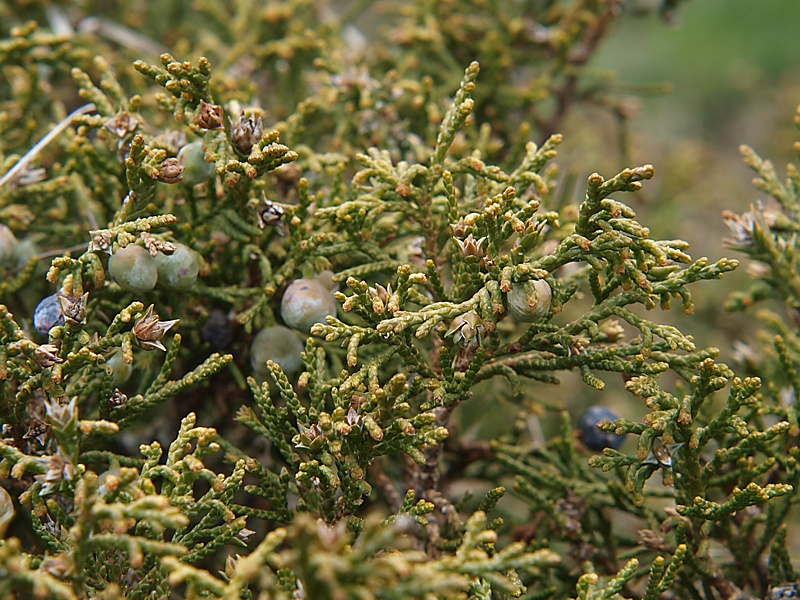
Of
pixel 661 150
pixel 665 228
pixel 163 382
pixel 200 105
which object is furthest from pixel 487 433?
pixel 661 150

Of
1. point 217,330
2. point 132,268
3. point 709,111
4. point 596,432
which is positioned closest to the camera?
point 132,268

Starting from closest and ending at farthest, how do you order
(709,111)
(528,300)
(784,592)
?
(528,300) → (784,592) → (709,111)

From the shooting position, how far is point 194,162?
58.0 inches

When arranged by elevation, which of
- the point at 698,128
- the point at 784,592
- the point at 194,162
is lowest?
the point at 784,592

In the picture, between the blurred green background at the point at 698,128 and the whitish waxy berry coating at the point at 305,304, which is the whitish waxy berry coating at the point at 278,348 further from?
the blurred green background at the point at 698,128

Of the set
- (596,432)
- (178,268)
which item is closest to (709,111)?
(596,432)

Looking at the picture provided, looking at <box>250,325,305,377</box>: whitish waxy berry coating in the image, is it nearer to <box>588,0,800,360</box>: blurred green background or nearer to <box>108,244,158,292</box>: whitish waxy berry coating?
<box>108,244,158,292</box>: whitish waxy berry coating

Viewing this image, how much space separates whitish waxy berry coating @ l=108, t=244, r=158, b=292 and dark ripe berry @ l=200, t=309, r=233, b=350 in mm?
237

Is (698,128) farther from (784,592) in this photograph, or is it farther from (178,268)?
(178,268)

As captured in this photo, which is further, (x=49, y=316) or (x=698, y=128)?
(x=698, y=128)

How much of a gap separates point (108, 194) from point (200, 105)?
0.48m

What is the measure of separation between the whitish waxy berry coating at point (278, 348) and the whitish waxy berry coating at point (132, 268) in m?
0.26

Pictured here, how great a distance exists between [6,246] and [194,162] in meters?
0.48

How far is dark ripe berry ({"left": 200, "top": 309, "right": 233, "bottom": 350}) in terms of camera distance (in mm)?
1600
